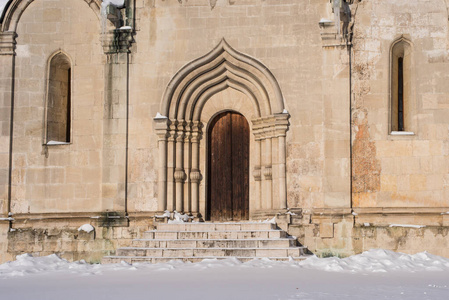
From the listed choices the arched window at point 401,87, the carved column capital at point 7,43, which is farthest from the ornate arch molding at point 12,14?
the arched window at point 401,87

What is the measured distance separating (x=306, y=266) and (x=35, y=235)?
7805 mm

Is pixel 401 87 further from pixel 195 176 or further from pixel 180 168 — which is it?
pixel 180 168

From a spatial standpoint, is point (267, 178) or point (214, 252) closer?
point (214, 252)

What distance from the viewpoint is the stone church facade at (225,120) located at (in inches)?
680

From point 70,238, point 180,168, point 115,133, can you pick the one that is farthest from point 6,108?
point 180,168

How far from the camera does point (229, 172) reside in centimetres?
1864

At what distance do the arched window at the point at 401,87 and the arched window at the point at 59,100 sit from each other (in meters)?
8.53

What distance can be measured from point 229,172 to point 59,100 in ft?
16.3

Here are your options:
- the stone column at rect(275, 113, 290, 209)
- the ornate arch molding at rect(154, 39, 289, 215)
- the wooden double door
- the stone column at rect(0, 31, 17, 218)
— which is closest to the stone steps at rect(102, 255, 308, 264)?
the stone column at rect(275, 113, 290, 209)

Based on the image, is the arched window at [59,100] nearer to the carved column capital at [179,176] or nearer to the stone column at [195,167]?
the carved column capital at [179,176]

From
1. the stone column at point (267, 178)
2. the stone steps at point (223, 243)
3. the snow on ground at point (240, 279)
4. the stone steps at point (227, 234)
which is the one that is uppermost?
the stone column at point (267, 178)

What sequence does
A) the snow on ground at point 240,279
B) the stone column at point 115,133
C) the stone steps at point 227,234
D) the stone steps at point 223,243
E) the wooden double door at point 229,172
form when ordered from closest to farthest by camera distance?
the snow on ground at point 240,279 → the stone steps at point 223,243 → the stone steps at point 227,234 → the stone column at point 115,133 → the wooden double door at point 229,172

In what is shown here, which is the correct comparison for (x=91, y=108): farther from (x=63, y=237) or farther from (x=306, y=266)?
(x=306, y=266)

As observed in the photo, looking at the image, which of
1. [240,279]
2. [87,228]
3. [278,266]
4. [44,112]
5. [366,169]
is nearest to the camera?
Result: [240,279]
